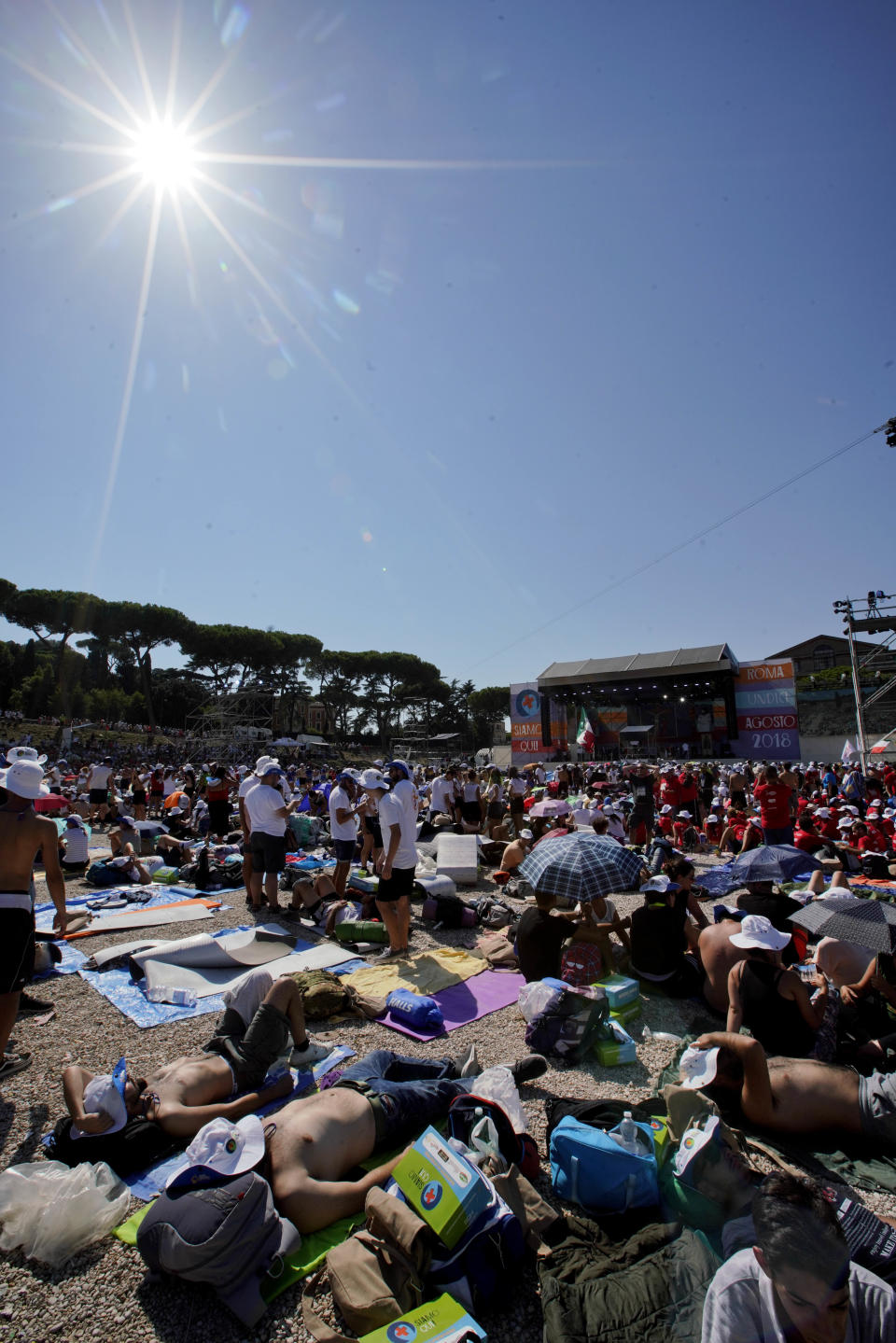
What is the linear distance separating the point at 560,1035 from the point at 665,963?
1.13m

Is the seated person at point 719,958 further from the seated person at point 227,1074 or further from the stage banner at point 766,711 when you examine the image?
the stage banner at point 766,711

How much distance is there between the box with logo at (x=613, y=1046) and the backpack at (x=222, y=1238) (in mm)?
1951

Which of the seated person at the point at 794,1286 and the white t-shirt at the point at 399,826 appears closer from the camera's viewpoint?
the seated person at the point at 794,1286

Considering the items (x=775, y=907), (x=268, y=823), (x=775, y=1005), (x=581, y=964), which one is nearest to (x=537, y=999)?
(x=581, y=964)

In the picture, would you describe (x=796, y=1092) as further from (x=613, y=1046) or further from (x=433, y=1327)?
(x=433, y=1327)

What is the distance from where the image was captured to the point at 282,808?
6184 millimetres

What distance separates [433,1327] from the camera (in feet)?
5.86

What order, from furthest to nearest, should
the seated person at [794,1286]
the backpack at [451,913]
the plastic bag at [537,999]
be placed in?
the backpack at [451,913]
the plastic bag at [537,999]
the seated person at [794,1286]

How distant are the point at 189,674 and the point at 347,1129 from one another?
52444 millimetres

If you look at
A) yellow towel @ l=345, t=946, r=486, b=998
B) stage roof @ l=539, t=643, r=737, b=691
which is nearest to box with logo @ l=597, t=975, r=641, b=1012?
yellow towel @ l=345, t=946, r=486, b=998

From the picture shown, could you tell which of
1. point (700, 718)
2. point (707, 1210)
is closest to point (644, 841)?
point (707, 1210)

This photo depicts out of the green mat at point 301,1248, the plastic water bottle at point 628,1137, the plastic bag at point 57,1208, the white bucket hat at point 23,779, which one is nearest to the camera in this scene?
the green mat at point 301,1248

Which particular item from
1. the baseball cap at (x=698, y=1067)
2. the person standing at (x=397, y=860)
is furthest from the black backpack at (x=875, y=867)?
the baseball cap at (x=698, y=1067)

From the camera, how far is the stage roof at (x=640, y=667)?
2962 cm
